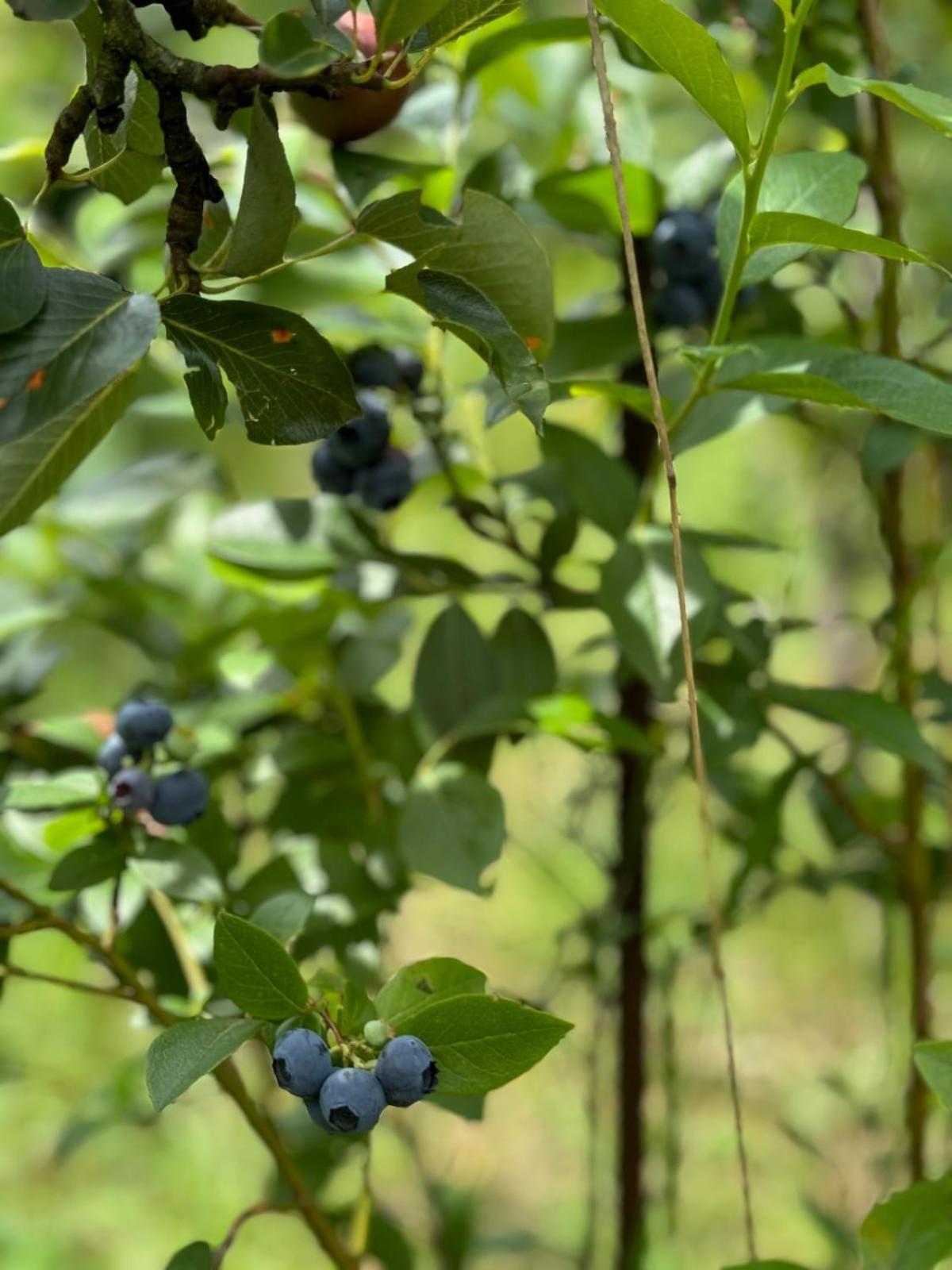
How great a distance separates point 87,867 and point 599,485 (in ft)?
1.19

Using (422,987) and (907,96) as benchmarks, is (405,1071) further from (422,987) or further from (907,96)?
(907,96)

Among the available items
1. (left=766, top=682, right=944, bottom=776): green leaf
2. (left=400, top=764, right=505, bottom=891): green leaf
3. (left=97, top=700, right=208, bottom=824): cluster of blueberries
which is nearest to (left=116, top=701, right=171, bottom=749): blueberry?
(left=97, top=700, right=208, bottom=824): cluster of blueberries

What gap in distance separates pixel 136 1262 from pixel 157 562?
3.78 ft

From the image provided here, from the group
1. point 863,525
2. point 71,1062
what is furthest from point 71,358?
point 71,1062

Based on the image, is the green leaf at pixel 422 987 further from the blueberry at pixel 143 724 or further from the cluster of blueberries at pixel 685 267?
the cluster of blueberries at pixel 685 267

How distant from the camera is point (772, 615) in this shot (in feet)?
3.43

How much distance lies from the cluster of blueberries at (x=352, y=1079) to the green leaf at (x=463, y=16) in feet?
1.27

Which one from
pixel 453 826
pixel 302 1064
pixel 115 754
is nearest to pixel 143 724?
pixel 115 754

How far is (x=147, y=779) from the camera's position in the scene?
0.78m

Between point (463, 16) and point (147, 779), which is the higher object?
point (463, 16)

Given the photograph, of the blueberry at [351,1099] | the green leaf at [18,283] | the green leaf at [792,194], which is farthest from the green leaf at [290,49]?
the blueberry at [351,1099]

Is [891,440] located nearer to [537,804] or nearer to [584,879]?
[537,804]

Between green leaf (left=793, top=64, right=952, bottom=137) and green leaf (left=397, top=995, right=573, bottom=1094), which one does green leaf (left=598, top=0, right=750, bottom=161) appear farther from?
green leaf (left=397, top=995, right=573, bottom=1094)

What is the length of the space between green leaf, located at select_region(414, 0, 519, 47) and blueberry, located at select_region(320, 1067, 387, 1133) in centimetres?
40
